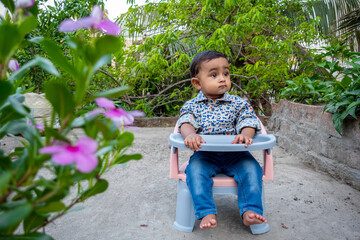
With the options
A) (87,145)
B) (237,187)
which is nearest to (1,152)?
(87,145)

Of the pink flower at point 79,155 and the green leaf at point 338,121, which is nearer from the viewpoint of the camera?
the pink flower at point 79,155

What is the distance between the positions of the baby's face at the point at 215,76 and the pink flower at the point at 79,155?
1.57 m

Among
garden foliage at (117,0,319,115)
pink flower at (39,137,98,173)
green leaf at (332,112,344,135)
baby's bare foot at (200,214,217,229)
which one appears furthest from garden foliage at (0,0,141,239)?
garden foliage at (117,0,319,115)

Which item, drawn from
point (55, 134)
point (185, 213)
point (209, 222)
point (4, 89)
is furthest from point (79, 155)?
point (185, 213)

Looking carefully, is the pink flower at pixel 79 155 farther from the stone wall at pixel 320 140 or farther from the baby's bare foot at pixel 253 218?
the stone wall at pixel 320 140

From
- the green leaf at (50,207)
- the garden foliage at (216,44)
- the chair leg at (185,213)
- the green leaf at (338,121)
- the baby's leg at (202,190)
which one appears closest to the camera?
the green leaf at (50,207)

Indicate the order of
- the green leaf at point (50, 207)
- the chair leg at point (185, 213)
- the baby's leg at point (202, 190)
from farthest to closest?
the chair leg at point (185, 213) → the baby's leg at point (202, 190) → the green leaf at point (50, 207)

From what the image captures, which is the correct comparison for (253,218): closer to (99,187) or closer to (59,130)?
(99,187)

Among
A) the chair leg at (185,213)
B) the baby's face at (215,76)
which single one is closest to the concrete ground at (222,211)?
the chair leg at (185,213)

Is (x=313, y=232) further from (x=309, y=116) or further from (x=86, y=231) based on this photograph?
(x=309, y=116)

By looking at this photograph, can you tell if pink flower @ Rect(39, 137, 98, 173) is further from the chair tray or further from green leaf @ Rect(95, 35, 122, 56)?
the chair tray

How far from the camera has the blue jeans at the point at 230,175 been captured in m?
1.50

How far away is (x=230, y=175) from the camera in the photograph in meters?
1.65

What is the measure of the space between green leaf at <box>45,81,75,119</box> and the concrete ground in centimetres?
123
